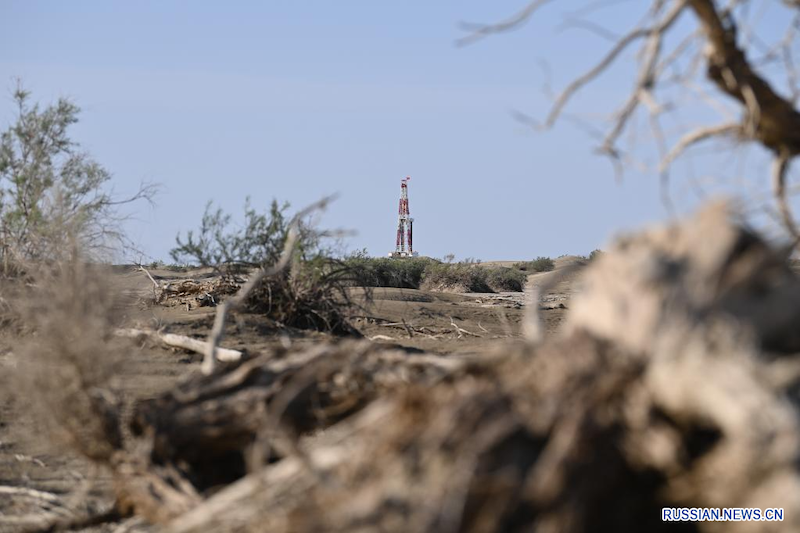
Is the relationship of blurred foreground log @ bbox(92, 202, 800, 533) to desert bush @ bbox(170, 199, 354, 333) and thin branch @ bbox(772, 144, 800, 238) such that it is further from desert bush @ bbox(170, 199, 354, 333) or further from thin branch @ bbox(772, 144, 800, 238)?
desert bush @ bbox(170, 199, 354, 333)

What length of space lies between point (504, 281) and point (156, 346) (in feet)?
63.8

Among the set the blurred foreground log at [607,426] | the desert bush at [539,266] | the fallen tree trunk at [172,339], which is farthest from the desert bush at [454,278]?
the blurred foreground log at [607,426]

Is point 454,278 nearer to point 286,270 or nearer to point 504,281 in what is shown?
point 504,281

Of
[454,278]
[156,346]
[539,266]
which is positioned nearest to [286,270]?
[156,346]

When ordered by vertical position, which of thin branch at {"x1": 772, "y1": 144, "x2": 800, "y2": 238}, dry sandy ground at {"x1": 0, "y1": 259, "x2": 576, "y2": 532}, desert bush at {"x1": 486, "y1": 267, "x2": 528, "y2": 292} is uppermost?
thin branch at {"x1": 772, "y1": 144, "x2": 800, "y2": 238}

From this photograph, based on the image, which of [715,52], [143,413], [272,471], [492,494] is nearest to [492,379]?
[492,494]

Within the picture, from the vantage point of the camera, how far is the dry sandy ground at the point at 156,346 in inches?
207

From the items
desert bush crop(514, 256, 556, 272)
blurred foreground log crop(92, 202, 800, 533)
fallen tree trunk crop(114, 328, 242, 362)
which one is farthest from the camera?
desert bush crop(514, 256, 556, 272)

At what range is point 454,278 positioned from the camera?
84.7ft

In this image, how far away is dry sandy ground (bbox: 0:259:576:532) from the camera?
5254 millimetres

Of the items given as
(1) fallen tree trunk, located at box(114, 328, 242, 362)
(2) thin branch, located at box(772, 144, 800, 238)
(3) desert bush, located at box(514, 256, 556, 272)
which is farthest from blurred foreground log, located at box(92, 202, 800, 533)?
(3) desert bush, located at box(514, 256, 556, 272)

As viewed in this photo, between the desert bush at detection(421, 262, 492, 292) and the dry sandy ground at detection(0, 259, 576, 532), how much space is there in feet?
19.9

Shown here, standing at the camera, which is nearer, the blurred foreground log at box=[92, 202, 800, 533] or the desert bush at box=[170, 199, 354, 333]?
the blurred foreground log at box=[92, 202, 800, 533]

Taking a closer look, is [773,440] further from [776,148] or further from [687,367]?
[776,148]
